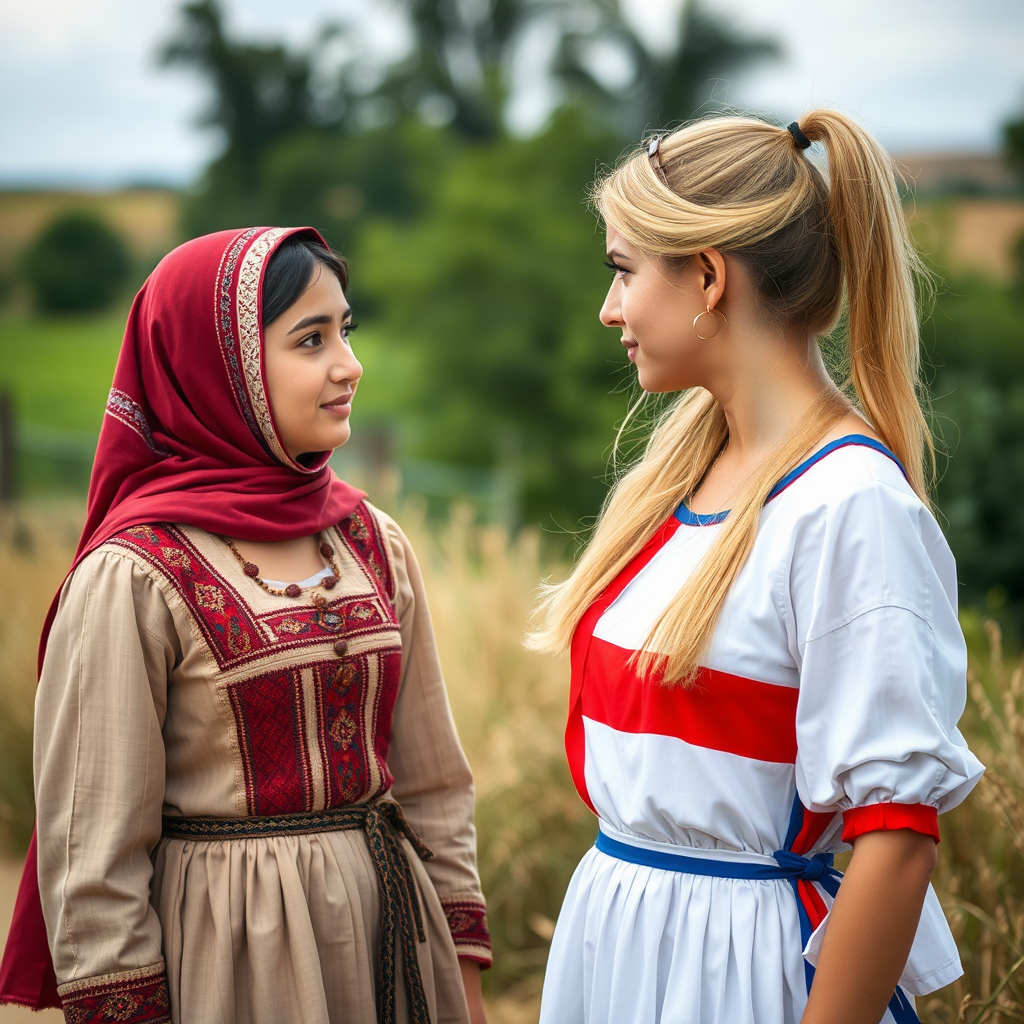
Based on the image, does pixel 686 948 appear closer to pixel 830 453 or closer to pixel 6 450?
pixel 830 453

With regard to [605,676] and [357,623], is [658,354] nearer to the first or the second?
[605,676]

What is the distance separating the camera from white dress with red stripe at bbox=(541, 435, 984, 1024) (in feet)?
4.66

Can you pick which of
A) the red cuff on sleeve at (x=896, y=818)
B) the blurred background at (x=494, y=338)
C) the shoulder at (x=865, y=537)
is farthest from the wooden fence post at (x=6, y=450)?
the red cuff on sleeve at (x=896, y=818)

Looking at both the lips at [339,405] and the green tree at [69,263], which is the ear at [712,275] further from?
the green tree at [69,263]

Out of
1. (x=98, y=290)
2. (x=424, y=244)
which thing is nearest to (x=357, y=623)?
(x=424, y=244)

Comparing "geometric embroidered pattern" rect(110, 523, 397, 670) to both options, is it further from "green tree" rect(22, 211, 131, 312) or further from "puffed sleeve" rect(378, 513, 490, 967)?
"green tree" rect(22, 211, 131, 312)

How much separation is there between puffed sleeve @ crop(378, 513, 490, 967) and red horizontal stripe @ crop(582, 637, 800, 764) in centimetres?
63

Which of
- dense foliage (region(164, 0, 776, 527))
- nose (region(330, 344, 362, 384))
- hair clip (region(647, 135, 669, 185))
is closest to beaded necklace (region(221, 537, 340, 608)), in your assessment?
nose (region(330, 344, 362, 384))

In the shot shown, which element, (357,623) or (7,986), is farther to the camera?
(357,623)

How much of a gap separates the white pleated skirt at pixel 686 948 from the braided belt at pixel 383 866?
1.04 ft

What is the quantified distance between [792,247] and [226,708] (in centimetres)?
120

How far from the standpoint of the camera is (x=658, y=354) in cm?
173

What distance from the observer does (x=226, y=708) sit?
5.82 ft

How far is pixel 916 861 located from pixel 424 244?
10471mm
